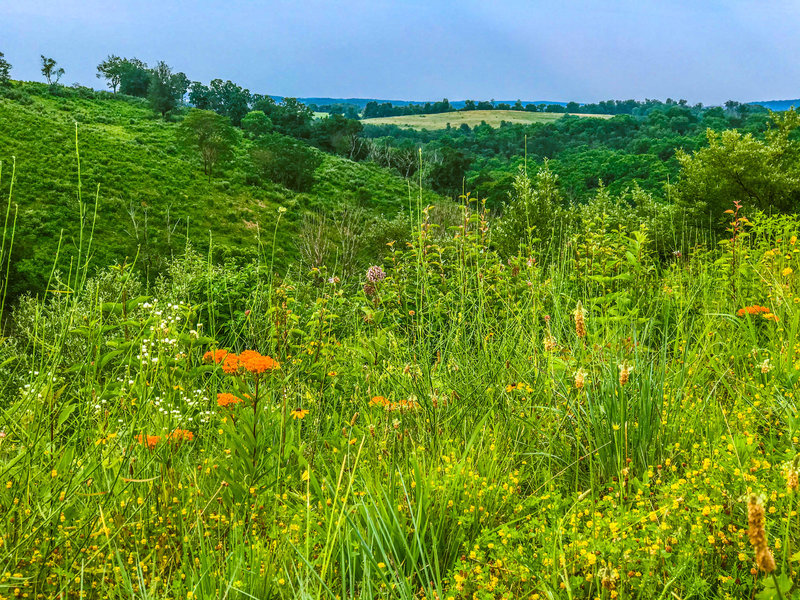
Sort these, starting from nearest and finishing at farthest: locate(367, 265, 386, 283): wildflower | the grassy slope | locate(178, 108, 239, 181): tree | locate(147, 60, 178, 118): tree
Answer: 1. locate(367, 265, 386, 283): wildflower
2. the grassy slope
3. locate(178, 108, 239, 181): tree
4. locate(147, 60, 178, 118): tree

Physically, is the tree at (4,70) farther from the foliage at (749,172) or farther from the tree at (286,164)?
the foliage at (749,172)

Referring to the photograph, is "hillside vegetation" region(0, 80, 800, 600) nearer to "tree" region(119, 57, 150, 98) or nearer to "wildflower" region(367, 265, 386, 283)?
"wildflower" region(367, 265, 386, 283)

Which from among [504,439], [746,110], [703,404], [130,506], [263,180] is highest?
[746,110]

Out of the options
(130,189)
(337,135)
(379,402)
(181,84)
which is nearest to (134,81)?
(181,84)

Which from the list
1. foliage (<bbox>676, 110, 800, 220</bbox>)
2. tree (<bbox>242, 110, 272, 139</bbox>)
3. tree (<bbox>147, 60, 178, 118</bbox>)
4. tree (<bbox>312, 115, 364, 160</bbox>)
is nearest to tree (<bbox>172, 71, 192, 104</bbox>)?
tree (<bbox>147, 60, 178, 118</bbox>)

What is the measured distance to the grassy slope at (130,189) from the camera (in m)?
25.3

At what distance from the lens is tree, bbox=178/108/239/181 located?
43938 mm

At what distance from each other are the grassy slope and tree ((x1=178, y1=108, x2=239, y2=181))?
937mm

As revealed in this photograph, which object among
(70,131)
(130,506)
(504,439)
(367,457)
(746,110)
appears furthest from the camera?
(746,110)

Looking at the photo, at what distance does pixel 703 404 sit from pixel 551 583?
48.0 inches

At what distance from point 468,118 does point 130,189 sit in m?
73.3

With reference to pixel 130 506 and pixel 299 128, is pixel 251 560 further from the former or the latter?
pixel 299 128

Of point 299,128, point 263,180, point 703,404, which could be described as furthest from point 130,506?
point 299,128

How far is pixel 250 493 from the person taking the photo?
5.84 feet
